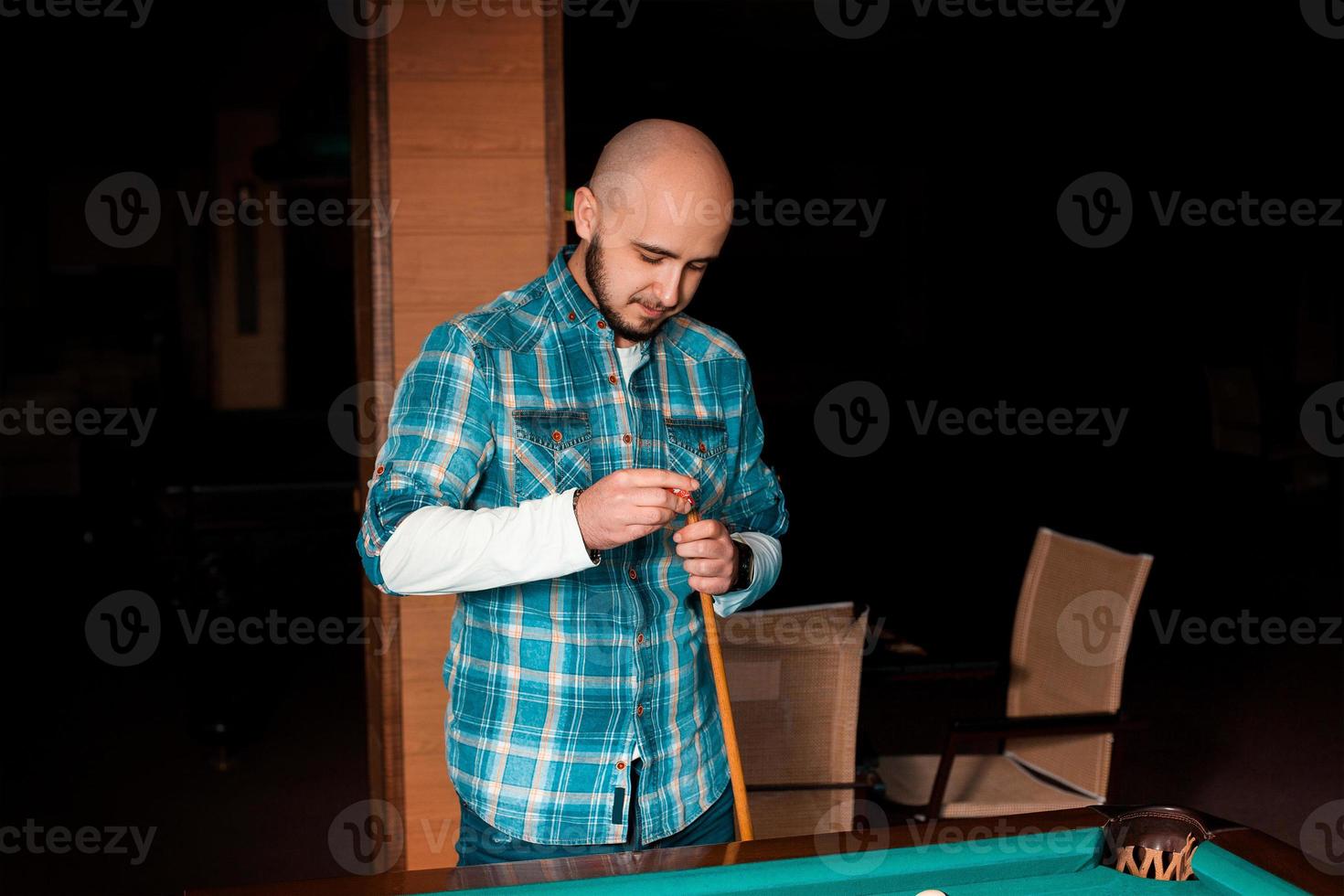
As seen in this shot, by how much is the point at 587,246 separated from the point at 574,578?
46 cm

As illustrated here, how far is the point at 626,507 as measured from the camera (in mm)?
1500

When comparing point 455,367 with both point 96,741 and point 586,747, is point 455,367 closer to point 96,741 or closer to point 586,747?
point 586,747

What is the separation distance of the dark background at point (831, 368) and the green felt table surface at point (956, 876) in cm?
149

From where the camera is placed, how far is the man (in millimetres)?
1585

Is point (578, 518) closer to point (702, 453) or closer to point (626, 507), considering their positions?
point (626, 507)

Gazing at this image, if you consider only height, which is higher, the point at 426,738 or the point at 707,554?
the point at 707,554

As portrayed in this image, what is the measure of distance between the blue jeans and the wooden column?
3.30 ft

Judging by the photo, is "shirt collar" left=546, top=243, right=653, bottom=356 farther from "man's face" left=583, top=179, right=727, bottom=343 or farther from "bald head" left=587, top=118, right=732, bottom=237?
"bald head" left=587, top=118, right=732, bottom=237

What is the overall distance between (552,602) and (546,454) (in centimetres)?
20

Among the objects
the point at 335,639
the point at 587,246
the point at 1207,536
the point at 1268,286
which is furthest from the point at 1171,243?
the point at 587,246

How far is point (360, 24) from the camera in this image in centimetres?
262

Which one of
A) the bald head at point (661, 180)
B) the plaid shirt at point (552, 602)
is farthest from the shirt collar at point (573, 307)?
the bald head at point (661, 180)

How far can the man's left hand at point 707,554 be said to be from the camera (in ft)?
5.40

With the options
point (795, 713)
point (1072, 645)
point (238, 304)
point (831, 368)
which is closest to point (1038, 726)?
point (1072, 645)
